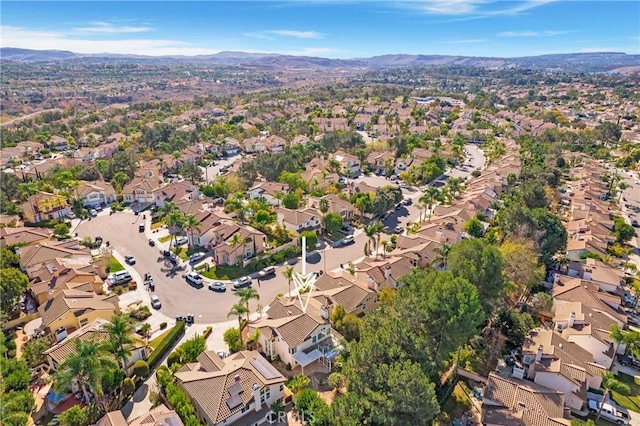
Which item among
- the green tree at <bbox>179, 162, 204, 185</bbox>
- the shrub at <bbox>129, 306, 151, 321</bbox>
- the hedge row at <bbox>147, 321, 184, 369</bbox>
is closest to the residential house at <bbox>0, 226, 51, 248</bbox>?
the shrub at <bbox>129, 306, 151, 321</bbox>

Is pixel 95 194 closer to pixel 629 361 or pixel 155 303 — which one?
pixel 155 303

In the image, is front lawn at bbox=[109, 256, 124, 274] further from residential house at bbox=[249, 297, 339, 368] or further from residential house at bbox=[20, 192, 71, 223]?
residential house at bbox=[249, 297, 339, 368]

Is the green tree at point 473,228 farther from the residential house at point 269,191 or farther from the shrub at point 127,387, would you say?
the shrub at point 127,387

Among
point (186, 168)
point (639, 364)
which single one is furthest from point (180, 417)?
point (186, 168)

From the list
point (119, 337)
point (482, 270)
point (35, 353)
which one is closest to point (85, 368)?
point (119, 337)

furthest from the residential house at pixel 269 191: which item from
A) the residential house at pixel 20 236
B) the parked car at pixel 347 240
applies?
the residential house at pixel 20 236

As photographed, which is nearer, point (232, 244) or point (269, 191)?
point (232, 244)
